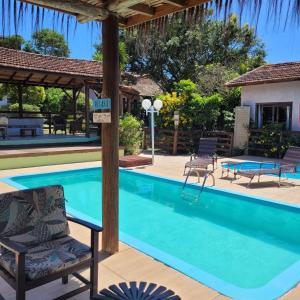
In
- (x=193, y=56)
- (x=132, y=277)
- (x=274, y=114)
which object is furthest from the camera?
(x=193, y=56)

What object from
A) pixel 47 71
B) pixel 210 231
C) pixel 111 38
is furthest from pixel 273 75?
pixel 111 38

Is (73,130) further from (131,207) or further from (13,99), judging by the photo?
(131,207)

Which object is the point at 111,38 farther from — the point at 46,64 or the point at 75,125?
the point at 75,125

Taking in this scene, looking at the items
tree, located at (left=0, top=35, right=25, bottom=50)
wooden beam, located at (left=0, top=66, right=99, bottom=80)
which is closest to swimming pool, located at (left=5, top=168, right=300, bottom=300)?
tree, located at (left=0, top=35, right=25, bottom=50)

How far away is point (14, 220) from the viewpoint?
3100 millimetres

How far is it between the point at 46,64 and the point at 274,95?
1062 cm

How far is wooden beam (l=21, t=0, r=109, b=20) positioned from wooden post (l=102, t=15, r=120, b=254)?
0.49 feet

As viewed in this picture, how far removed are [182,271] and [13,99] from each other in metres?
24.6

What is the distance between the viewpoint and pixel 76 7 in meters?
3.65

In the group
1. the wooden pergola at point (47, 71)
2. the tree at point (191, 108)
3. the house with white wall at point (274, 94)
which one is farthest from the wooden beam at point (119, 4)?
the tree at point (191, 108)

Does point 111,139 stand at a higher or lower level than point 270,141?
higher

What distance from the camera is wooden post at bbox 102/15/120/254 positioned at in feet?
13.0

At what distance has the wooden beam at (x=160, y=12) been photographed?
3663 millimetres

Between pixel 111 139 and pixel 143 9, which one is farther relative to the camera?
pixel 111 139
